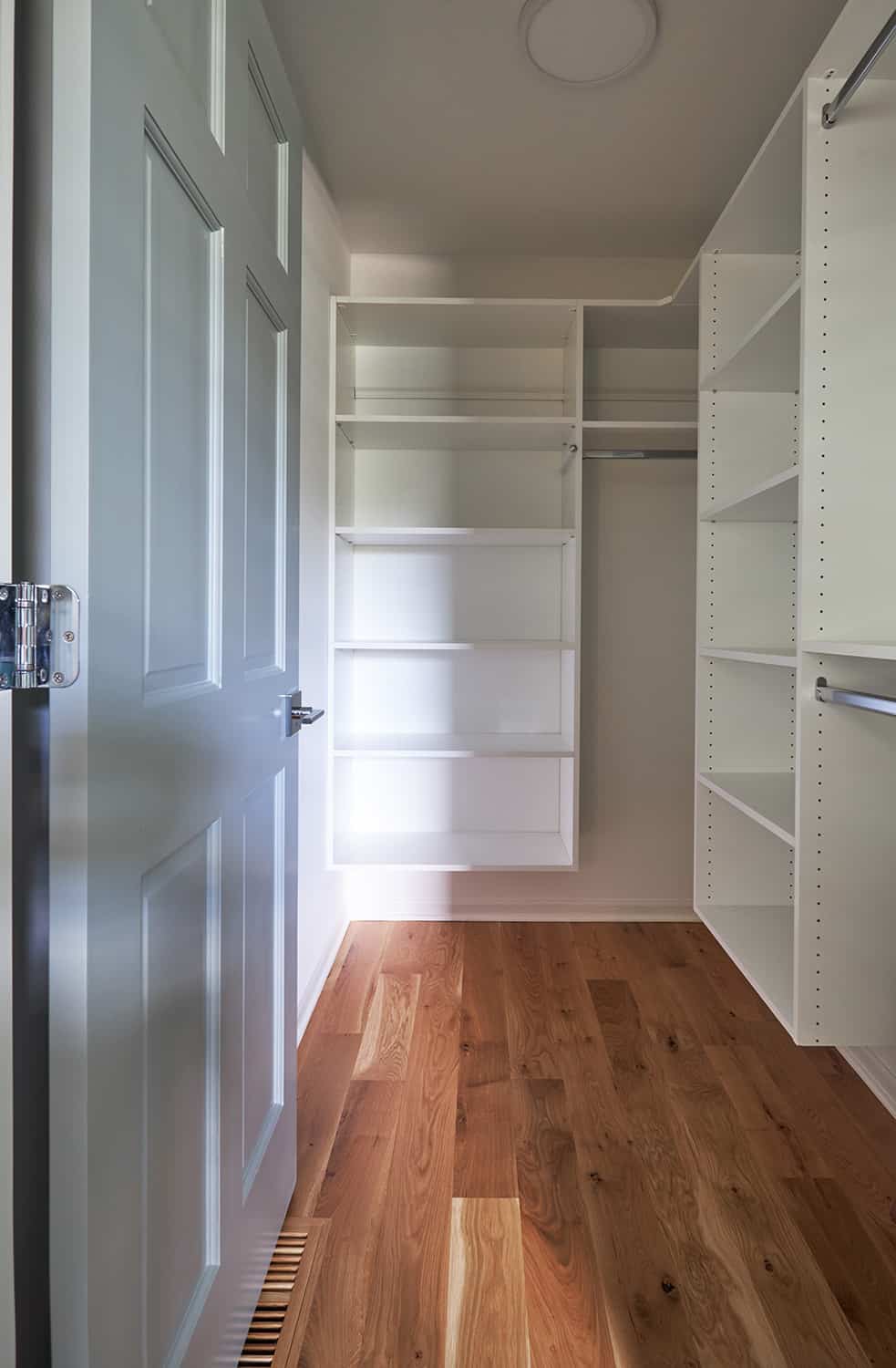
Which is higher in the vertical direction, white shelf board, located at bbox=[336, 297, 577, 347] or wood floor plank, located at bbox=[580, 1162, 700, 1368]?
white shelf board, located at bbox=[336, 297, 577, 347]

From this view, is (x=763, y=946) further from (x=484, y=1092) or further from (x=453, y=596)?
(x=453, y=596)

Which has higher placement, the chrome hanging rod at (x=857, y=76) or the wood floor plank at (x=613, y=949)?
the chrome hanging rod at (x=857, y=76)

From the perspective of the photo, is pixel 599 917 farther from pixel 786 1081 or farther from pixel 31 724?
pixel 31 724

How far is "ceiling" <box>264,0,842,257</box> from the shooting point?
1761 millimetres

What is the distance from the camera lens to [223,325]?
1.02 metres

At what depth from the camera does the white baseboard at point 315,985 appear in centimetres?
218

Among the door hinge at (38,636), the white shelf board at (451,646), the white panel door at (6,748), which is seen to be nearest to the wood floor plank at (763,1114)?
the white shelf board at (451,646)

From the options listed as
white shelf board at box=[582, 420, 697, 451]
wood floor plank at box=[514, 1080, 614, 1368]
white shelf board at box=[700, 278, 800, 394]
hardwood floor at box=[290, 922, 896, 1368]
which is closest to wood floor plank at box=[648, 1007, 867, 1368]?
hardwood floor at box=[290, 922, 896, 1368]

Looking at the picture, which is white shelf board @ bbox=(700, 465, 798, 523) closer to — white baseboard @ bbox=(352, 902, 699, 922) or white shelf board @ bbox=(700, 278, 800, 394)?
white shelf board @ bbox=(700, 278, 800, 394)

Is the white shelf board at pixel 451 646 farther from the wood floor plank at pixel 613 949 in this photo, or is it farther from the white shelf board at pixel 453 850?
the wood floor plank at pixel 613 949

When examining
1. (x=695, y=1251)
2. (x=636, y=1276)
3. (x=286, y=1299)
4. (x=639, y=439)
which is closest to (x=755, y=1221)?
(x=695, y=1251)

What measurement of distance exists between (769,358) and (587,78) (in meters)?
0.81

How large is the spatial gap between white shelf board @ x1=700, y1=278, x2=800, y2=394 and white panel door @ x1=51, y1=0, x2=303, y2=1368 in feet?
3.17

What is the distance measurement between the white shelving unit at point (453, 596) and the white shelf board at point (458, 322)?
2 cm
